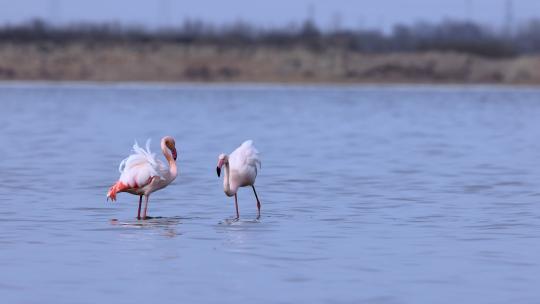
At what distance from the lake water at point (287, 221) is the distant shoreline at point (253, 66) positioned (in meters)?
42.9

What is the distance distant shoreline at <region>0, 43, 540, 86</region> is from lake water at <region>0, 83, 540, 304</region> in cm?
4293

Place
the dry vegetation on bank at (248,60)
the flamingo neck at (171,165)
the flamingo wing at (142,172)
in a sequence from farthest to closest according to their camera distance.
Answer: the dry vegetation on bank at (248,60)
the flamingo neck at (171,165)
the flamingo wing at (142,172)

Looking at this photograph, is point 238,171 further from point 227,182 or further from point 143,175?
point 143,175

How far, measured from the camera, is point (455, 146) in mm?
26766

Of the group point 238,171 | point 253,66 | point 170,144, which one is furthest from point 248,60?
point 238,171

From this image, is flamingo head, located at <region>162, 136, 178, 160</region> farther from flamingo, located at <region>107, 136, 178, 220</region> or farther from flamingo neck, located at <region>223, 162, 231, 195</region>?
flamingo neck, located at <region>223, 162, 231, 195</region>

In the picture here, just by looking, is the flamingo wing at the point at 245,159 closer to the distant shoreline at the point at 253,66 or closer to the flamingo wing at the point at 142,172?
the flamingo wing at the point at 142,172

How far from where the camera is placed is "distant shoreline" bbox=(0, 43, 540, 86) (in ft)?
247

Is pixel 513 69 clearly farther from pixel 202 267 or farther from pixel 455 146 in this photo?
pixel 202 267

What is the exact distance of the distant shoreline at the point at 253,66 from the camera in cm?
7525

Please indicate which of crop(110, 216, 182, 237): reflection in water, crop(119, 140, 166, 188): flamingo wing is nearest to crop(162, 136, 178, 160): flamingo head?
crop(119, 140, 166, 188): flamingo wing

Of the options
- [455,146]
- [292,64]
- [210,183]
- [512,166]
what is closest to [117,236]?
[210,183]

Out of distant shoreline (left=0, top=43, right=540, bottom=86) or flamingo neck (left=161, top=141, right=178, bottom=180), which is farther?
distant shoreline (left=0, top=43, right=540, bottom=86)

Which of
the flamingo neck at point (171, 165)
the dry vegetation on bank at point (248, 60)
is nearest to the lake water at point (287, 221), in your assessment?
the flamingo neck at point (171, 165)
